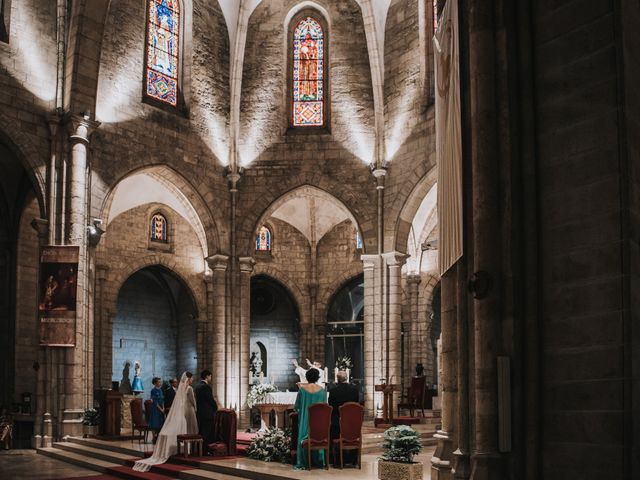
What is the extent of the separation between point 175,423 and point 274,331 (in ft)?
45.3

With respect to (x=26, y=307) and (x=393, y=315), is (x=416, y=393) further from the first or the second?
(x=26, y=307)

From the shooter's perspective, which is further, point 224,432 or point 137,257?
point 137,257

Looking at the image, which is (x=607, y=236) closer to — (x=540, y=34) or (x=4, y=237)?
(x=540, y=34)

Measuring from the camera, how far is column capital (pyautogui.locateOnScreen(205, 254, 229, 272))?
20.5 metres

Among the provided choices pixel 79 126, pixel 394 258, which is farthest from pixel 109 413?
pixel 394 258

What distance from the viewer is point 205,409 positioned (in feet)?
41.5

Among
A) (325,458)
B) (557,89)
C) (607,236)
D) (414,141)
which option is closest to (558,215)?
(607,236)

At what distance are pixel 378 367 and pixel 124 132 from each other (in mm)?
8291

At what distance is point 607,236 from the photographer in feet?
23.4

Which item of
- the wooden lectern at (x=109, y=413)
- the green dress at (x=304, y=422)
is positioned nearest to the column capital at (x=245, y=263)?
the wooden lectern at (x=109, y=413)

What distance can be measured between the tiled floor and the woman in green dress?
385cm

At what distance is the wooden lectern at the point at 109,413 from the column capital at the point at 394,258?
7.32 metres

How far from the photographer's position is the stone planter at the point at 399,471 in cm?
922

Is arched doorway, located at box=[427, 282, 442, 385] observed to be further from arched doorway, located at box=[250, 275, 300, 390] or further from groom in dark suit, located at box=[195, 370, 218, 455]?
groom in dark suit, located at box=[195, 370, 218, 455]
